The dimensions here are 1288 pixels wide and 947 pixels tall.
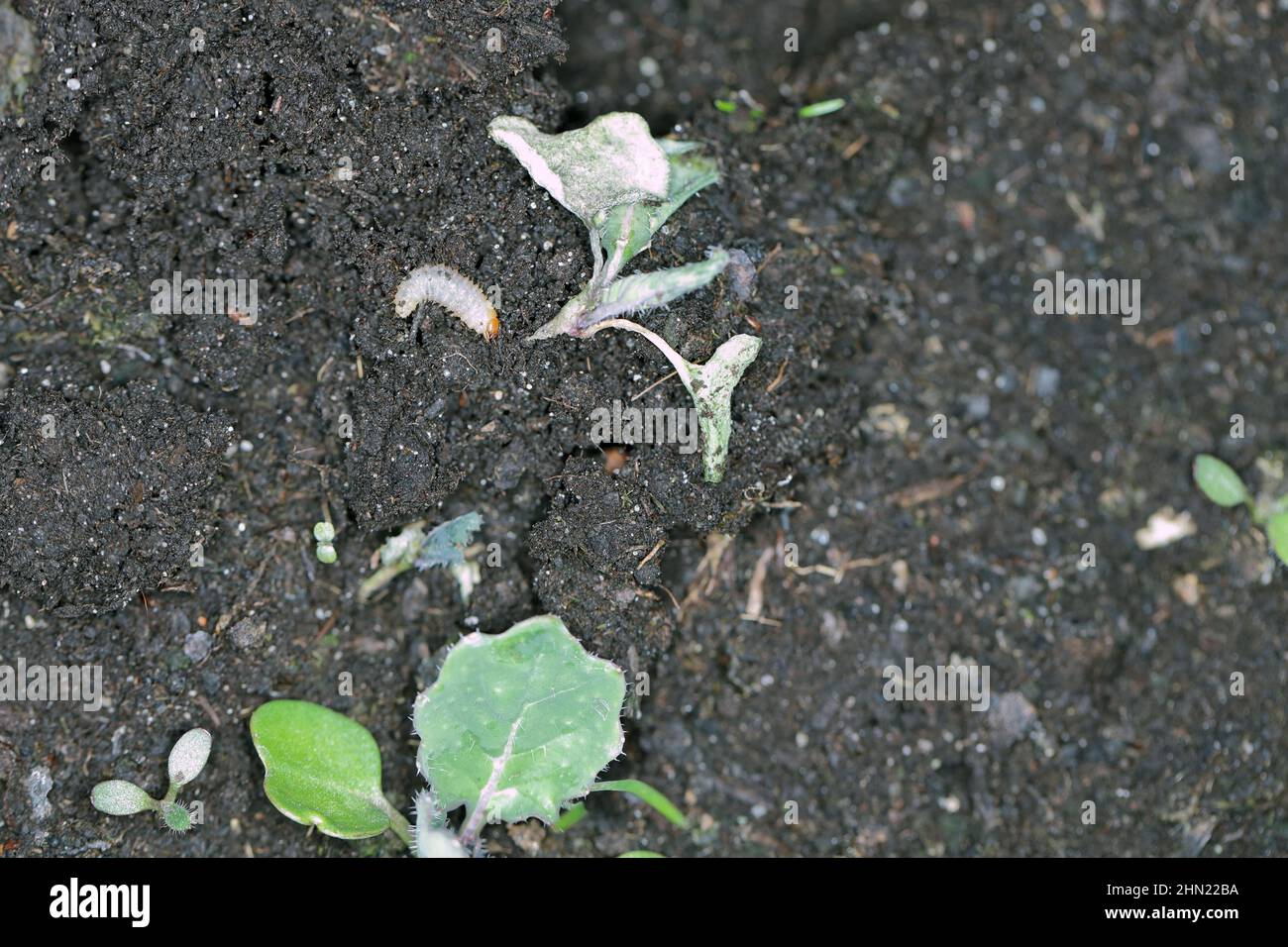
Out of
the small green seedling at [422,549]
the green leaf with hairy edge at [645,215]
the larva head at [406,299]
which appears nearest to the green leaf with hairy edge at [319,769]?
the small green seedling at [422,549]

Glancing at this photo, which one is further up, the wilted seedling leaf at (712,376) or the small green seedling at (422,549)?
the wilted seedling leaf at (712,376)

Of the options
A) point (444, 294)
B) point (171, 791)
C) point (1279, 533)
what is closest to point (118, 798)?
point (171, 791)

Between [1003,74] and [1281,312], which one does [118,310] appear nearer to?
[1003,74]

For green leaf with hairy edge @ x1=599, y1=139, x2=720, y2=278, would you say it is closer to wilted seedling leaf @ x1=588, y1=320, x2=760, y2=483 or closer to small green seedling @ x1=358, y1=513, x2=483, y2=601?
wilted seedling leaf @ x1=588, y1=320, x2=760, y2=483

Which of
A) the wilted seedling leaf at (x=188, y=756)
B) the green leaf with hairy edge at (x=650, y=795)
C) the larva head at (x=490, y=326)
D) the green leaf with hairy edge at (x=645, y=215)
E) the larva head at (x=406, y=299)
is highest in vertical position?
the green leaf with hairy edge at (x=645, y=215)

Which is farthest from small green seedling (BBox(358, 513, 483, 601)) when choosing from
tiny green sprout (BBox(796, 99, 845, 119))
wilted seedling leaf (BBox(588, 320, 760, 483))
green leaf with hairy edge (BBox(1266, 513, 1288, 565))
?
green leaf with hairy edge (BBox(1266, 513, 1288, 565))

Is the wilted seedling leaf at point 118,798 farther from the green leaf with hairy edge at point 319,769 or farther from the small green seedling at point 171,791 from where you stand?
the green leaf with hairy edge at point 319,769
